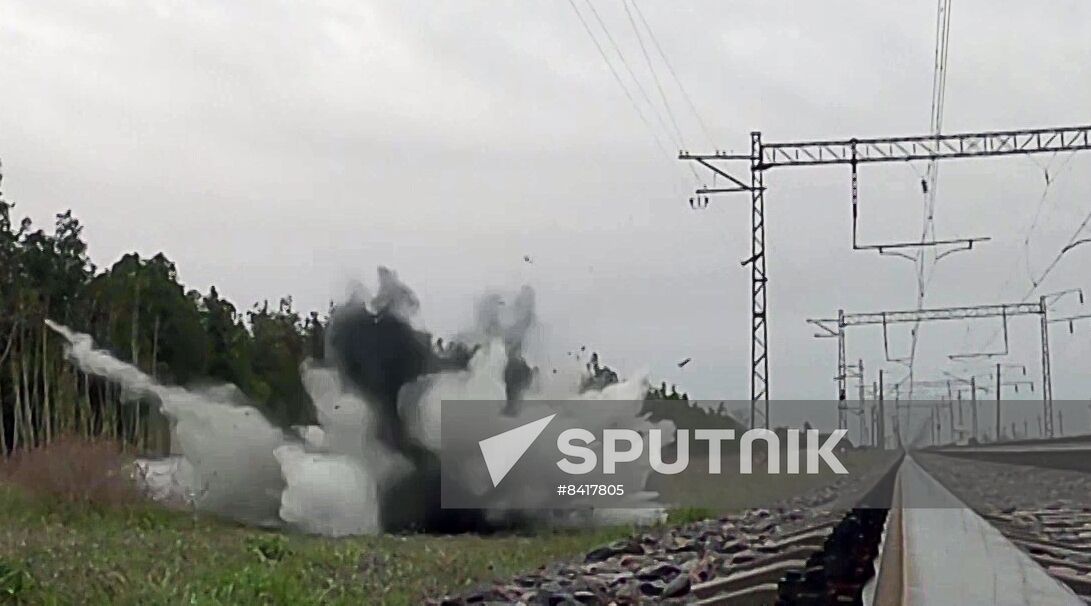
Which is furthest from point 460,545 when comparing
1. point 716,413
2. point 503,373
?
point 716,413

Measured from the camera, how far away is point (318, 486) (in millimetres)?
21875

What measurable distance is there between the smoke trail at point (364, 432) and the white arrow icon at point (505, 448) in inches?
7.7

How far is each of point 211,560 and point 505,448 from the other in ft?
35.2

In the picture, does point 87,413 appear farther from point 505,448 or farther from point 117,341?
point 117,341

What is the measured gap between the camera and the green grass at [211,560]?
10.8m

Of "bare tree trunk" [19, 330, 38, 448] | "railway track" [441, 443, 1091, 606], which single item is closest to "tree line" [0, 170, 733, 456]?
"bare tree trunk" [19, 330, 38, 448]

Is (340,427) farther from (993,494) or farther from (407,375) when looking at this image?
(993,494)

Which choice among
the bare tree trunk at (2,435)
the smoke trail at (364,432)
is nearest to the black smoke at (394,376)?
the smoke trail at (364,432)

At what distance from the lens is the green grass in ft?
35.5

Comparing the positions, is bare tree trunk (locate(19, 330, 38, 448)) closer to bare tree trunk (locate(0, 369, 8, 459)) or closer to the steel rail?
bare tree trunk (locate(0, 369, 8, 459))

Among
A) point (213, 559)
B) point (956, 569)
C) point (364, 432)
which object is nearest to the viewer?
point (213, 559)

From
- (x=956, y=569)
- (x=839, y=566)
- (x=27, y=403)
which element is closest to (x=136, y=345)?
(x=27, y=403)

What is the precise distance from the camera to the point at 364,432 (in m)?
23.0

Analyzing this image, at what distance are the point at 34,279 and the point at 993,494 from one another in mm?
32276
